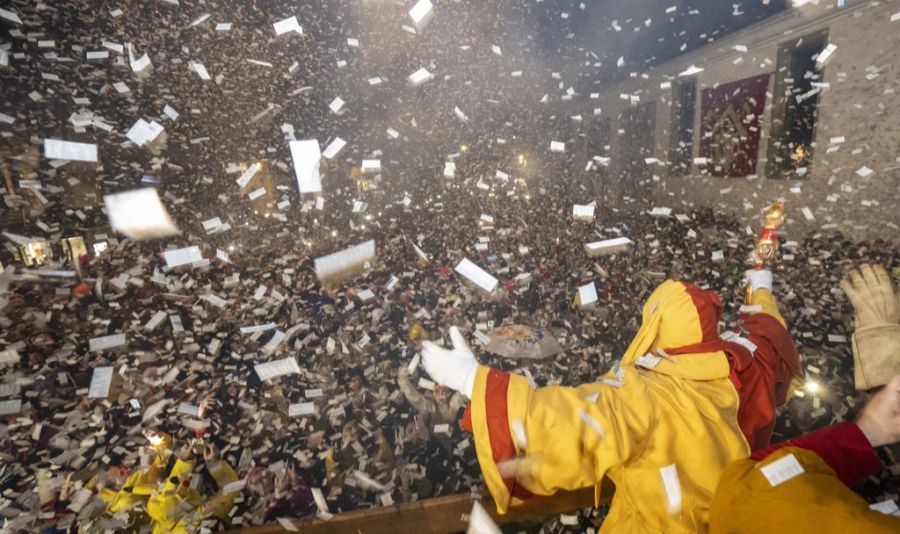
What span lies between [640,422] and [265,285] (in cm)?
479

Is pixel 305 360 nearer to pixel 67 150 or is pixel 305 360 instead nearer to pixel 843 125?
pixel 67 150

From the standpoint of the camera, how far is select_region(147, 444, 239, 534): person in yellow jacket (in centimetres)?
235

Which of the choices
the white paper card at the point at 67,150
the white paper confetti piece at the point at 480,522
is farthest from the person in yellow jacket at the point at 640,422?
the white paper card at the point at 67,150

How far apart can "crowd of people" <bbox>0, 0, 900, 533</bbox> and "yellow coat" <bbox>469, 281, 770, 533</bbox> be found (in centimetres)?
144

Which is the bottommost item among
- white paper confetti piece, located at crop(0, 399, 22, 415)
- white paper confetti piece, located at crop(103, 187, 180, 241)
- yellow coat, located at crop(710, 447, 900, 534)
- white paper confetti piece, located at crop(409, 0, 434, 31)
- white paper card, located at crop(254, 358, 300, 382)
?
white paper card, located at crop(254, 358, 300, 382)

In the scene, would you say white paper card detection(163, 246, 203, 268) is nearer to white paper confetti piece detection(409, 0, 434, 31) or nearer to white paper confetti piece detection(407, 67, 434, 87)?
white paper confetti piece detection(407, 67, 434, 87)

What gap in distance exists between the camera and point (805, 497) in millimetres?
896

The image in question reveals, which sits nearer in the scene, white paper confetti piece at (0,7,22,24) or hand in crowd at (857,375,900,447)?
hand in crowd at (857,375,900,447)

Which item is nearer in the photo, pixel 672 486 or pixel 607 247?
pixel 672 486

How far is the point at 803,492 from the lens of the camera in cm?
91

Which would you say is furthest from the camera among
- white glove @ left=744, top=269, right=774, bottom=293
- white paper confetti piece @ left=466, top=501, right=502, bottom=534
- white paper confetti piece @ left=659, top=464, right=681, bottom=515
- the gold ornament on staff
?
the gold ornament on staff

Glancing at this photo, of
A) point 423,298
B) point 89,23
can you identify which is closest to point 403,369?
point 423,298

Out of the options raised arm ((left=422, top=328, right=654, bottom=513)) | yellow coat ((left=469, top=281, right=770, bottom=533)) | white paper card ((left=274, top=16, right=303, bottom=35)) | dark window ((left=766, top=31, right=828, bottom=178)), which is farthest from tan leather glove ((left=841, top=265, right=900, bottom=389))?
white paper card ((left=274, top=16, right=303, bottom=35))

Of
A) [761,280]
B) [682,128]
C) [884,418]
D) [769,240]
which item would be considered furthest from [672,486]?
[682,128]
